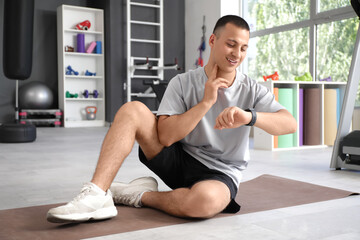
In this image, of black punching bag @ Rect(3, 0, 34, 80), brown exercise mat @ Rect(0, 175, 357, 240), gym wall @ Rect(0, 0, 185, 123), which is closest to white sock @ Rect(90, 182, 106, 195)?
brown exercise mat @ Rect(0, 175, 357, 240)

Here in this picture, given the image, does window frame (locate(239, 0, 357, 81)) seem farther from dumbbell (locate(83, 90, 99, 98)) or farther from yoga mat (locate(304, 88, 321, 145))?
dumbbell (locate(83, 90, 99, 98))

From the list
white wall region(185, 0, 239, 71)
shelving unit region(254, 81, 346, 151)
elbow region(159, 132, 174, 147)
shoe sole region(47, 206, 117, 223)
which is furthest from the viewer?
white wall region(185, 0, 239, 71)

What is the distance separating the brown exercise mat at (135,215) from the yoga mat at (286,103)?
1814 millimetres

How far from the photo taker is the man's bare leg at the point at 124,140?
1.54 meters

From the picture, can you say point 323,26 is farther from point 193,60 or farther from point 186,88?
point 186,88

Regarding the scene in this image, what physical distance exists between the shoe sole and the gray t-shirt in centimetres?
42

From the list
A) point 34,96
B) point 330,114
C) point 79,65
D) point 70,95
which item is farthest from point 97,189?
point 79,65

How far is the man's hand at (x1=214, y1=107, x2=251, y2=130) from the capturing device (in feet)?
4.82

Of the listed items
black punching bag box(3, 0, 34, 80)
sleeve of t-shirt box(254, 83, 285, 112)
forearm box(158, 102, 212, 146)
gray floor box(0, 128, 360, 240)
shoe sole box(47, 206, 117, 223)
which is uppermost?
black punching bag box(3, 0, 34, 80)

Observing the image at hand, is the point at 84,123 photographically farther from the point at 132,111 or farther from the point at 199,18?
the point at 132,111

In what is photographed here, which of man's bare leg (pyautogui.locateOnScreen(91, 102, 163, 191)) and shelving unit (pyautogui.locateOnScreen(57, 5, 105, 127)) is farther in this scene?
shelving unit (pyautogui.locateOnScreen(57, 5, 105, 127))

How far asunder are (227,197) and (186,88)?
465mm

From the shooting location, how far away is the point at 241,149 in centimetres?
174

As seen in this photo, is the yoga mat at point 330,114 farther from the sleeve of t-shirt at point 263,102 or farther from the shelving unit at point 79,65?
the shelving unit at point 79,65
